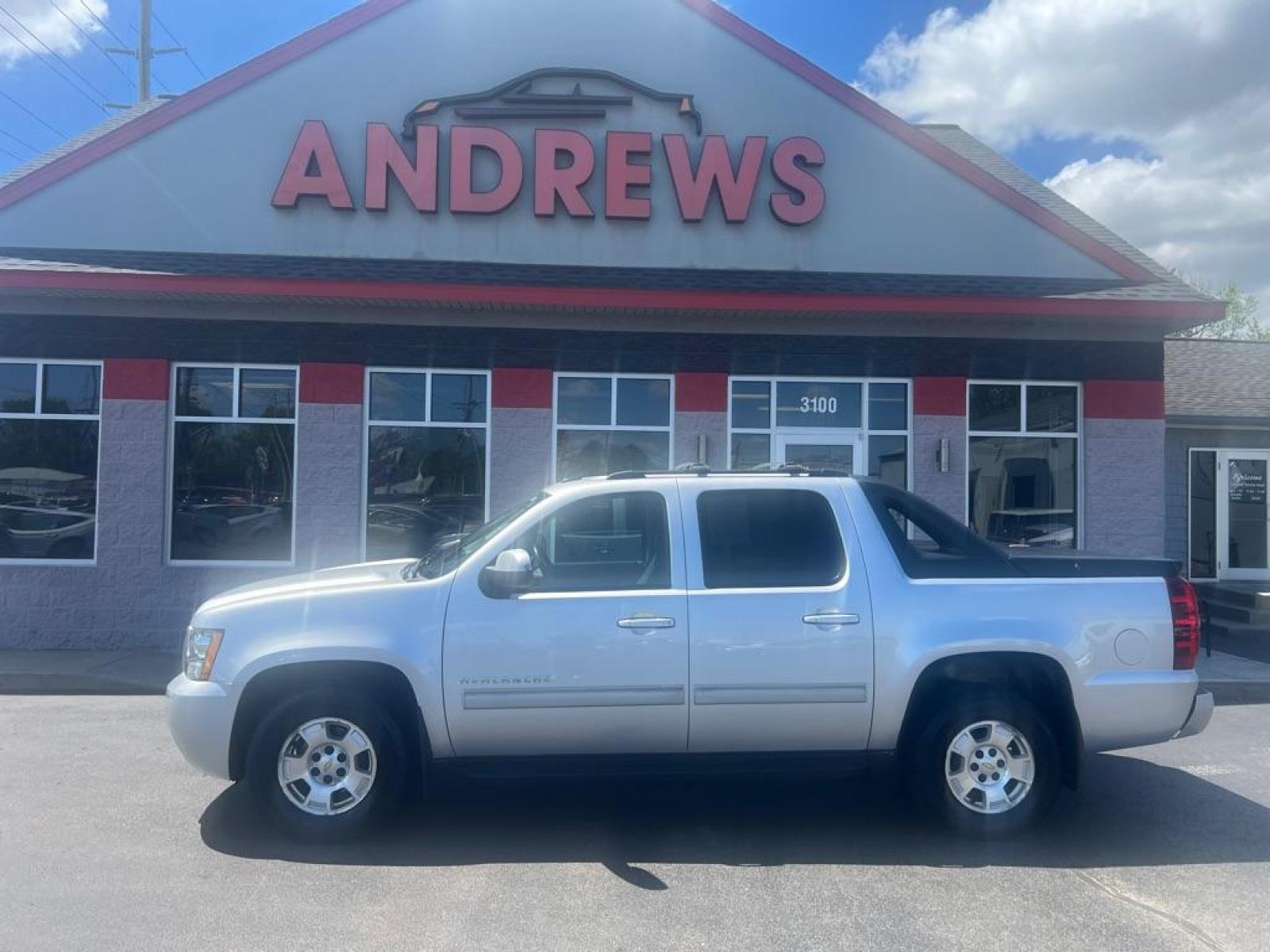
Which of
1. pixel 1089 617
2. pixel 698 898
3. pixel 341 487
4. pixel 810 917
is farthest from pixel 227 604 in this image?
pixel 341 487

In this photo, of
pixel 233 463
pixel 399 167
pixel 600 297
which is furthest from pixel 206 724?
pixel 399 167

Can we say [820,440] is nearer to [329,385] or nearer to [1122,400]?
[1122,400]

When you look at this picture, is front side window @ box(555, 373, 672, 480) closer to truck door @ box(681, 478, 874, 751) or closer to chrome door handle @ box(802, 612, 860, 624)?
truck door @ box(681, 478, 874, 751)

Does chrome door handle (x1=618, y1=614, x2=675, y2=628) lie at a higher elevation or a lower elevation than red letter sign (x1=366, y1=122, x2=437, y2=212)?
lower

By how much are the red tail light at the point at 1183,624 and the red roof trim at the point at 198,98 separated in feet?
33.9

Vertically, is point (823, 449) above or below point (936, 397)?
below

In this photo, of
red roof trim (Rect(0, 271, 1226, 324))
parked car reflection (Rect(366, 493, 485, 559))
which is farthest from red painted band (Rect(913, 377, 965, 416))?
parked car reflection (Rect(366, 493, 485, 559))

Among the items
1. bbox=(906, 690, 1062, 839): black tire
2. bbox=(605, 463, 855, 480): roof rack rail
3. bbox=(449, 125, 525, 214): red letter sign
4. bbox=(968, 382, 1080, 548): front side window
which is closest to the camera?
bbox=(906, 690, 1062, 839): black tire

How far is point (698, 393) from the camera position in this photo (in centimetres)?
1205

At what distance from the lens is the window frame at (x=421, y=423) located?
12.0m

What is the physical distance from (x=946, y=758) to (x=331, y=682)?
3.24 meters

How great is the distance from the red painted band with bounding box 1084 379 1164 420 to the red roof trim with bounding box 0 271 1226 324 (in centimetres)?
103

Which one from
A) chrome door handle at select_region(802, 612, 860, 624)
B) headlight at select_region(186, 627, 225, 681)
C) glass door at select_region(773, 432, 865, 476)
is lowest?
headlight at select_region(186, 627, 225, 681)

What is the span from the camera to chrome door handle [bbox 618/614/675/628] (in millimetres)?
5684
